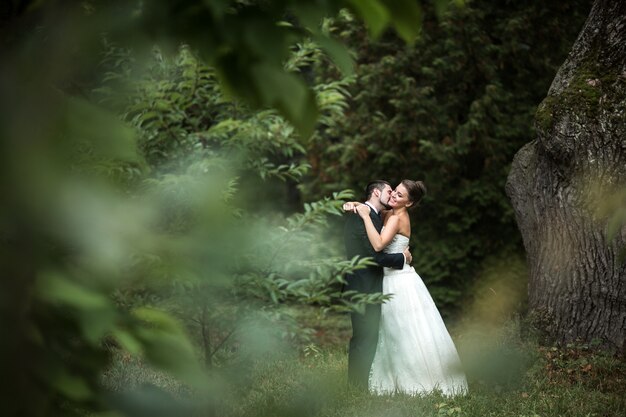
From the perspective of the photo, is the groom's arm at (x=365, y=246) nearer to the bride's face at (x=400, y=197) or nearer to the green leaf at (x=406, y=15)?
the bride's face at (x=400, y=197)

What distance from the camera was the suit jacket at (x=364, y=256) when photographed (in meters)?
6.35

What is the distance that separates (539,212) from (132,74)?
22.4 ft

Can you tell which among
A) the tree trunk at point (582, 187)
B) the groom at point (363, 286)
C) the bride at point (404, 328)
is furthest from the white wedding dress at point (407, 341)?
the tree trunk at point (582, 187)

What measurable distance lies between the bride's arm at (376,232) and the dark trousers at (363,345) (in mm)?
595

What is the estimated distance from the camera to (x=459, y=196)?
9664 millimetres

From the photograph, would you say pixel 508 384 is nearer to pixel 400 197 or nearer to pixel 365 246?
pixel 365 246

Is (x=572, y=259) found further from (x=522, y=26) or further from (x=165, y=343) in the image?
(x=165, y=343)

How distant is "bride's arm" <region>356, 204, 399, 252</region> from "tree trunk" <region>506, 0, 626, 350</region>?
1.79 metres

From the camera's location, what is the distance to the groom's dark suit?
6.37m

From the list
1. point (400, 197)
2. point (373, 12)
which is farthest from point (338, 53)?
point (400, 197)

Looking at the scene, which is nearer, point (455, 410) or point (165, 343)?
point (165, 343)

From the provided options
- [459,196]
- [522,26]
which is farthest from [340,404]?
[522,26]

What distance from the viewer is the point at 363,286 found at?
6320mm

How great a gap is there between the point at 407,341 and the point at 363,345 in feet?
1.44
